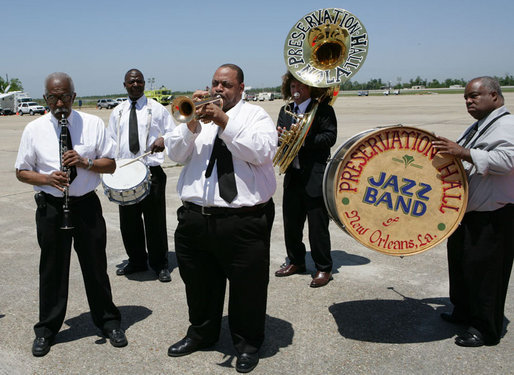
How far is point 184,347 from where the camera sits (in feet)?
12.3

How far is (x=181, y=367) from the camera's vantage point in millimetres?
3574

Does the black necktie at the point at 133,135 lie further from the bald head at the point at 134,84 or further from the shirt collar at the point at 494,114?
the shirt collar at the point at 494,114

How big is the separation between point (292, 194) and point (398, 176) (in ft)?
5.84

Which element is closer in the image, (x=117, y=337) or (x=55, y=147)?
(x=55, y=147)

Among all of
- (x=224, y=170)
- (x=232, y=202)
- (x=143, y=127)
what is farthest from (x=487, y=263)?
(x=143, y=127)

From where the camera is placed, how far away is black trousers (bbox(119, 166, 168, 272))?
5449 mm

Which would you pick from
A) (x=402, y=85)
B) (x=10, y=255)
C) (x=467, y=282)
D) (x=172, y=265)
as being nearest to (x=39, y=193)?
(x=172, y=265)

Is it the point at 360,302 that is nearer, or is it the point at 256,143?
the point at 256,143

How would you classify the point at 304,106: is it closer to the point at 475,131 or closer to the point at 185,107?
the point at 475,131

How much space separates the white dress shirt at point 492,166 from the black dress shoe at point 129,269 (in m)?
3.55

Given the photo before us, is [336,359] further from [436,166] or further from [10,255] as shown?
[10,255]

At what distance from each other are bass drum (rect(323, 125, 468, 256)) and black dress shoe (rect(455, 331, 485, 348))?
0.81 m

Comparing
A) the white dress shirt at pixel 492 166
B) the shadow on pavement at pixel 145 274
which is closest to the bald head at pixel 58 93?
the shadow on pavement at pixel 145 274

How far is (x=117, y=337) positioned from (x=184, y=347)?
569 millimetres
